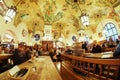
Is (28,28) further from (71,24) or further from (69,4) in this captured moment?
(69,4)

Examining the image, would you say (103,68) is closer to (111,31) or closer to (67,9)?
(67,9)

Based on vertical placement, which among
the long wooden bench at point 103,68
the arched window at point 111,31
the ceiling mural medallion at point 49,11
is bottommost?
the long wooden bench at point 103,68

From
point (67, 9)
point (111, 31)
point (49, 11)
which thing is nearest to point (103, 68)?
point (49, 11)

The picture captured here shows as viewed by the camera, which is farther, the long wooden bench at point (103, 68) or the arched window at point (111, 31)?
the arched window at point (111, 31)

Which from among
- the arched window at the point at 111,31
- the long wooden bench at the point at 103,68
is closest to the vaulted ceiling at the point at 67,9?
the arched window at the point at 111,31

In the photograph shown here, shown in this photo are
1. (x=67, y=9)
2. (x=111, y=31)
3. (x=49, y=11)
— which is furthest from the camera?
(x=111, y=31)

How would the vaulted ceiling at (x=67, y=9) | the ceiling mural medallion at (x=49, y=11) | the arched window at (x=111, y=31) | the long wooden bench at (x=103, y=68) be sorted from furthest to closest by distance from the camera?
the arched window at (x=111, y=31)
the vaulted ceiling at (x=67, y=9)
the ceiling mural medallion at (x=49, y=11)
the long wooden bench at (x=103, y=68)

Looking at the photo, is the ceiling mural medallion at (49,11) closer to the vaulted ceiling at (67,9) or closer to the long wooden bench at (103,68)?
the vaulted ceiling at (67,9)

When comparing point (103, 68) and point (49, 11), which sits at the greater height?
point (49, 11)

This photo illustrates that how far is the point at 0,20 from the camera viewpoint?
12562mm

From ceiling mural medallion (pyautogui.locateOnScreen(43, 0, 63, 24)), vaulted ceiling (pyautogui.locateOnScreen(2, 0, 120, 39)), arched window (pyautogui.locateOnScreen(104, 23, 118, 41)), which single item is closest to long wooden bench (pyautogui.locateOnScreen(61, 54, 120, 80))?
vaulted ceiling (pyautogui.locateOnScreen(2, 0, 120, 39))

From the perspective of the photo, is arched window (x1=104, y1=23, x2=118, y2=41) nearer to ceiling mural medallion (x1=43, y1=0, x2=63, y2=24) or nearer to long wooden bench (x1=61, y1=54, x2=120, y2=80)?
ceiling mural medallion (x1=43, y1=0, x2=63, y2=24)

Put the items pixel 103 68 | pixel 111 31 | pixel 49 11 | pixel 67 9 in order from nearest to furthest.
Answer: pixel 103 68 < pixel 49 11 < pixel 67 9 < pixel 111 31

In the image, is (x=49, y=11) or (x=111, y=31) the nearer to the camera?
(x=49, y=11)
